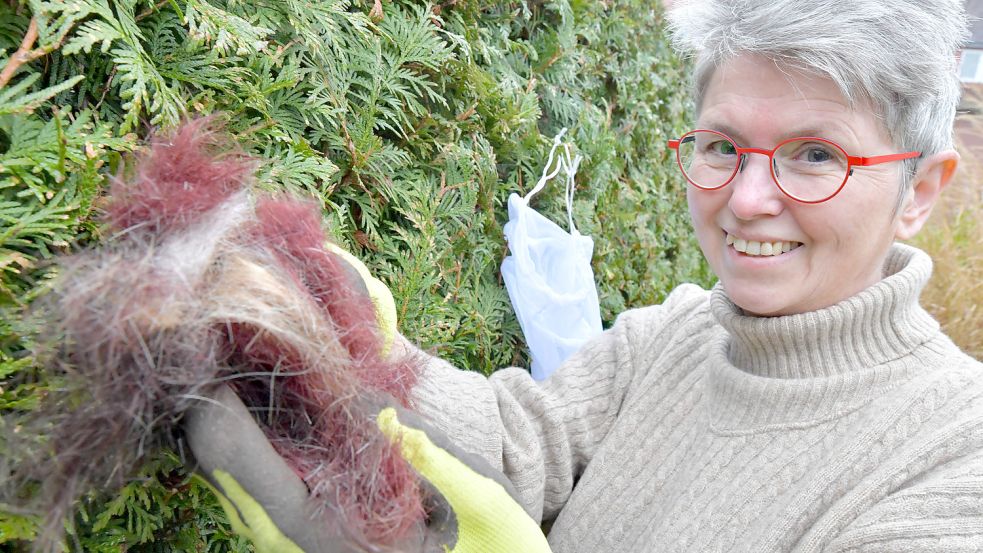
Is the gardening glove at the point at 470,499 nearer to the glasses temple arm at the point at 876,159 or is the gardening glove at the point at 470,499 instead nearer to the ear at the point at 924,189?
the glasses temple arm at the point at 876,159

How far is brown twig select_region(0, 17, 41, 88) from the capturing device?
0.88 m

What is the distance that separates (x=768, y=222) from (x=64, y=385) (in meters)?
1.17

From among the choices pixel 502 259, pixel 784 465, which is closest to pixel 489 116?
pixel 502 259

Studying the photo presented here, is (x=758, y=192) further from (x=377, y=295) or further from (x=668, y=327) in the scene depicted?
(x=377, y=295)

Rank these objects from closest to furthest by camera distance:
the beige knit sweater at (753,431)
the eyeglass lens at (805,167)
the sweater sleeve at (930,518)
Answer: the sweater sleeve at (930,518) → the beige knit sweater at (753,431) → the eyeglass lens at (805,167)

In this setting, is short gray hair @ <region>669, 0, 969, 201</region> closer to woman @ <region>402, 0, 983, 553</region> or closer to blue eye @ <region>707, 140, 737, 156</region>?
woman @ <region>402, 0, 983, 553</region>

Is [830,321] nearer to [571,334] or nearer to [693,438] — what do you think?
[693,438]

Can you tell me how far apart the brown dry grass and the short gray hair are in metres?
3.08

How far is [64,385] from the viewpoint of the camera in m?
0.80

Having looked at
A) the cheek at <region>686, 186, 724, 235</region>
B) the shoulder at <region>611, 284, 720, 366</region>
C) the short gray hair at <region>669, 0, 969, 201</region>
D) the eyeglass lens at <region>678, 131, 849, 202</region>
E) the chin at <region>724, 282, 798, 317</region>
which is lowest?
the shoulder at <region>611, 284, 720, 366</region>

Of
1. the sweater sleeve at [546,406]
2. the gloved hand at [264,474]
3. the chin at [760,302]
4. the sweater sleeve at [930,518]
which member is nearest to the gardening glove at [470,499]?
the gloved hand at [264,474]

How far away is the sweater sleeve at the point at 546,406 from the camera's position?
55.9 inches

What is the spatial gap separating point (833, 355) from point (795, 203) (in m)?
Answer: 0.31

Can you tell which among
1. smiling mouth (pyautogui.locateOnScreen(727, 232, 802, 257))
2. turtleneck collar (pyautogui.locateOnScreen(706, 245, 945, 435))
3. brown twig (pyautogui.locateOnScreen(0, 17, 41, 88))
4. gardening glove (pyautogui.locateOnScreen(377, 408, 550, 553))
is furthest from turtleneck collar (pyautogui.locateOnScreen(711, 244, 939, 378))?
brown twig (pyautogui.locateOnScreen(0, 17, 41, 88))
